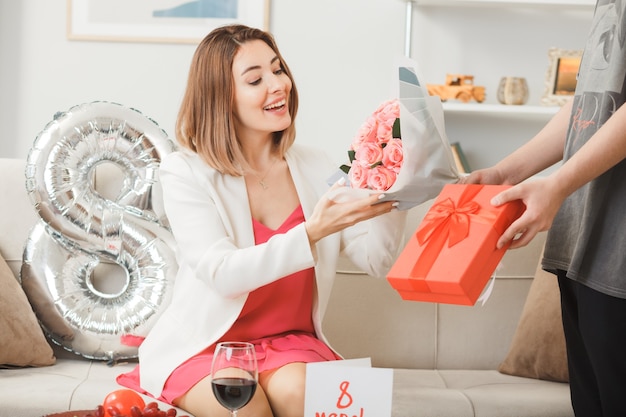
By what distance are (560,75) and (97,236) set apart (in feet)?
6.37

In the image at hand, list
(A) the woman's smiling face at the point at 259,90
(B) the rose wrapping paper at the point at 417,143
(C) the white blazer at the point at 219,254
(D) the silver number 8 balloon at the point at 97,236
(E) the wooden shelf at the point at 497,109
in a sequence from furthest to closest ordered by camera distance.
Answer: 1. (E) the wooden shelf at the point at 497,109
2. (D) the silver number 8 balloon at the point at 97,236
3. (A) the woman's smiling face at the point at 259,90
4. (C) the white blazer at the point at 219,254
5. (B) the rose wrapping paper at the point at 417,143

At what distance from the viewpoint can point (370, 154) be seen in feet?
5.31

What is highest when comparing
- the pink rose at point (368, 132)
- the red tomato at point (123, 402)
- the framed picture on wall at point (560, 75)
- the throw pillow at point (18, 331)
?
the framed picture on wall at point (560, 75)

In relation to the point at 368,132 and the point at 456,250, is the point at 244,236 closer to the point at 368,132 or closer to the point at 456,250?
the point at 368,132

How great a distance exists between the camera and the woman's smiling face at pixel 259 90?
6.95 ft

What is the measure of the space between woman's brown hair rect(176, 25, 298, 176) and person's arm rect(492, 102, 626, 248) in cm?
90

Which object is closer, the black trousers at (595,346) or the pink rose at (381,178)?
the black trousers at (595,346)

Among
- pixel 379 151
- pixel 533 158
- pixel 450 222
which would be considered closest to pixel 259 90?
pixel 379 151

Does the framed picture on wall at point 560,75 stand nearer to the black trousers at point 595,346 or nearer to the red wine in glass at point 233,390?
the black trousers at point 595,346

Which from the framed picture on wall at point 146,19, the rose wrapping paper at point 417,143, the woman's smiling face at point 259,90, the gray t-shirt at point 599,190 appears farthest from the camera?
the framed picture on wall at point 146,19

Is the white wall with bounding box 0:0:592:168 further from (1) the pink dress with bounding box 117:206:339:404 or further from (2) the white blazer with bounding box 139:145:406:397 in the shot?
(1) the pink dress with bounding box 117:206:339:404

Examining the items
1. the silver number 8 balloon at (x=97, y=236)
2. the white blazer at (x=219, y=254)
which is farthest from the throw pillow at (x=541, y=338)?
the silver number 8 balloon at (x=97, y=236)

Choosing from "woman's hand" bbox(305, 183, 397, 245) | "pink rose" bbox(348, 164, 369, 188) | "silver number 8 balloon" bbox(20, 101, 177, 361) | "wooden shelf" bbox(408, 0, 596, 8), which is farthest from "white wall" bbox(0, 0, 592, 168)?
"pink rose" bbox(348, 164, 369, 188)

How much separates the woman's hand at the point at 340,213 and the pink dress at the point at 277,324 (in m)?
0.26
